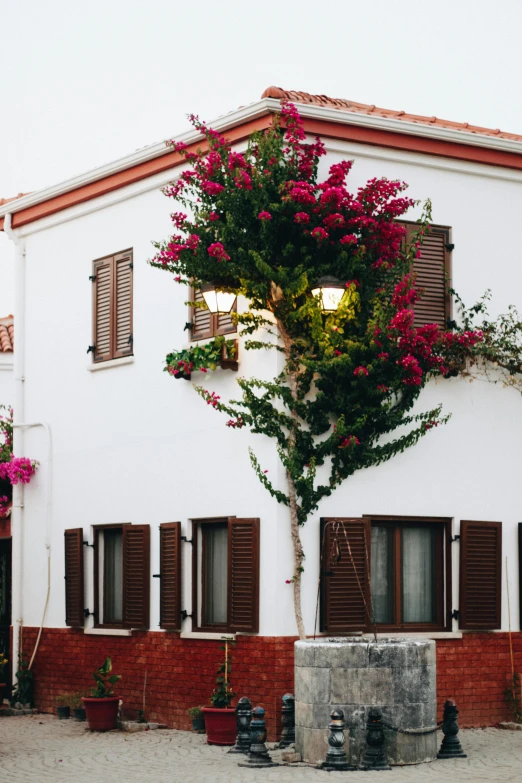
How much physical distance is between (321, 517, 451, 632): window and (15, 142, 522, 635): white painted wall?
0.17 metres

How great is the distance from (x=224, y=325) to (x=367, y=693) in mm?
5353

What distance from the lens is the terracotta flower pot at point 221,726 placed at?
52.8ft

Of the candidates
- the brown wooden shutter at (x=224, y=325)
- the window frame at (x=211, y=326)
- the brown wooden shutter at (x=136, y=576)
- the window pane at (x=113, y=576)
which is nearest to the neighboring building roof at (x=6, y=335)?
the window pane at (x=113, y=576)

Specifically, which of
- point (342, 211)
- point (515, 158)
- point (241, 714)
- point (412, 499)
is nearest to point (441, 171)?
point (515, 158)

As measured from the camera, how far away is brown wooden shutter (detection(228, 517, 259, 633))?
16531mm

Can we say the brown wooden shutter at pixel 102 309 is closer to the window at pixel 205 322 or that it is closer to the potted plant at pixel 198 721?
the window at pixel 205 322

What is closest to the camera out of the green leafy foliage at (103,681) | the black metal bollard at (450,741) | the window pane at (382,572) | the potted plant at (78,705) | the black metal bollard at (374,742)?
the black metal bollard at (374,742)

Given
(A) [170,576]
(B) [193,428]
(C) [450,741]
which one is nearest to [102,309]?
(B) [193,428]

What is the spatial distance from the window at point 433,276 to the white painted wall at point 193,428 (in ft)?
0.62

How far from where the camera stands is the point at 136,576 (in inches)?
738

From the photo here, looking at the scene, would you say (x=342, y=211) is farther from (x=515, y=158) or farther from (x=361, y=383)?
(x=515, y=158)

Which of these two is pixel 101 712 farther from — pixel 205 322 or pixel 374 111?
pixel 374 111

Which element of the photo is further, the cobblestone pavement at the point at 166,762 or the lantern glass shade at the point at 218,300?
the lantern glass shade at the point at 218,300

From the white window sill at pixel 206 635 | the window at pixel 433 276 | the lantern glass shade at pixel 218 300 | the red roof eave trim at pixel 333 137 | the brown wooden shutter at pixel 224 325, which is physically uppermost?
the red roof eave trim at pixel 333 137
